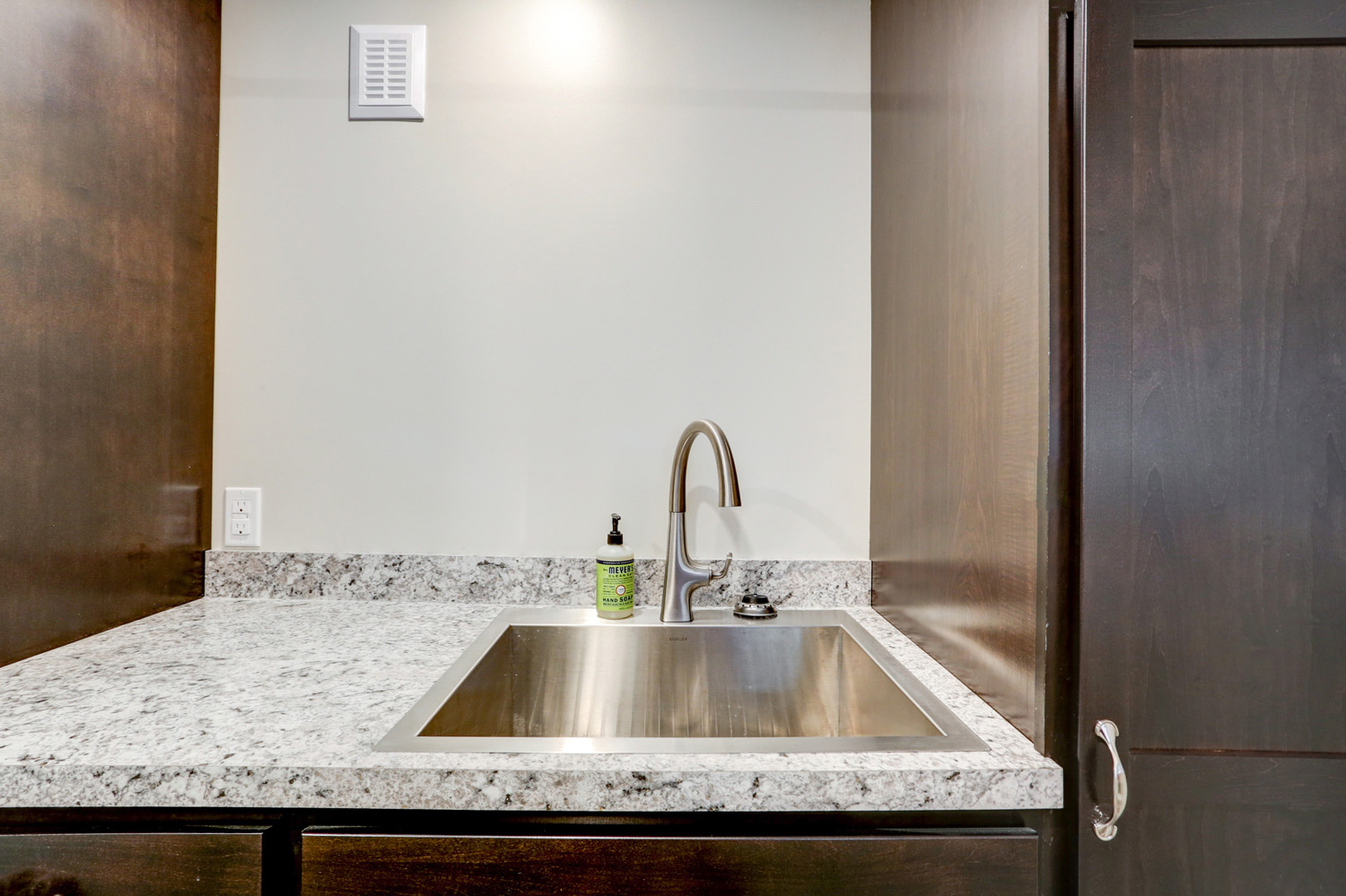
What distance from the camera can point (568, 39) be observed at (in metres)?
1.35

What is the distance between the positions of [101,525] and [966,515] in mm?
1314

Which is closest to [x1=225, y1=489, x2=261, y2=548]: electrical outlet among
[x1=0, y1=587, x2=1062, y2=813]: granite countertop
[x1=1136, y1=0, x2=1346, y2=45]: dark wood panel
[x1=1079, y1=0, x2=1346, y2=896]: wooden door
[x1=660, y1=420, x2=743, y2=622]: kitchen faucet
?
[x1=0, y1=587, x2=1062, y2=813]: granite countertop

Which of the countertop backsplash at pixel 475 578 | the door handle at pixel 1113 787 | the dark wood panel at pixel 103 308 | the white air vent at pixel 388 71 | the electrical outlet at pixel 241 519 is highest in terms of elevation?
the white air vent at pixel 388 71

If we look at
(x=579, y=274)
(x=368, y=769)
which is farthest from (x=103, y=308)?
(x=368, y=769)

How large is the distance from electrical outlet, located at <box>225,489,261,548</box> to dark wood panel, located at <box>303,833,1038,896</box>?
86 cm

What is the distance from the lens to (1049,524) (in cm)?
70

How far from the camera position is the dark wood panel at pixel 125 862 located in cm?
67

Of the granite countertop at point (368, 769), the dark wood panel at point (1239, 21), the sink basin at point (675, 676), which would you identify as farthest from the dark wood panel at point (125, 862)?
the dark wood panel at point (1239, 21)

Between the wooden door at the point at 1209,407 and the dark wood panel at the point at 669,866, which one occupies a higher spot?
the wooden door at the point at 1209,407

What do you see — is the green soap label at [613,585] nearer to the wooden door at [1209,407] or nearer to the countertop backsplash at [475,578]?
the countertop backsplash at [475,578]

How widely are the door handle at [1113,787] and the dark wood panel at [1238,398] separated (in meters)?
0.03

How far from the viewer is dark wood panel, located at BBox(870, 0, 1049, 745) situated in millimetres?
734

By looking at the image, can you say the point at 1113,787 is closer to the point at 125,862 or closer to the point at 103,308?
the point at 125,862

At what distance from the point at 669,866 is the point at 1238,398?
2.40ft
